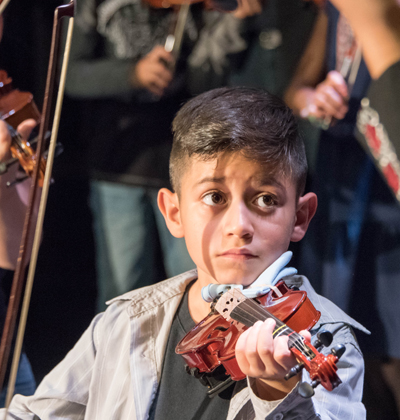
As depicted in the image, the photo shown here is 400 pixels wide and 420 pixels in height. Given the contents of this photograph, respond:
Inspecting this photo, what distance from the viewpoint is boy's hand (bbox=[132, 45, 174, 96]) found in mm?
1127

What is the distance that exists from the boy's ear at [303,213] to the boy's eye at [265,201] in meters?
0.07

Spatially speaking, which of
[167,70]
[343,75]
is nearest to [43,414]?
→ [167,70]

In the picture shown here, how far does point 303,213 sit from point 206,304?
7.9 inches

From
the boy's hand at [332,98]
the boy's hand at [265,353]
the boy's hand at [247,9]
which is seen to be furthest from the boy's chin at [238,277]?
the boy's hand at [247,9]

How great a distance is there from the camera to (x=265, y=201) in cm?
61

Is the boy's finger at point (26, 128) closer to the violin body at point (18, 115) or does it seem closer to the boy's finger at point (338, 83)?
the violin body at point (18, 115)

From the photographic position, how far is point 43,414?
0.73 meters

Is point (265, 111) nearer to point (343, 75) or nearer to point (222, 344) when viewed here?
point (222, 344)

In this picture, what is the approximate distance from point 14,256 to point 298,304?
51cm

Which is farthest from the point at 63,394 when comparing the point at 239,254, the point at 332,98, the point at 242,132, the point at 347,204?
the point at 332,98

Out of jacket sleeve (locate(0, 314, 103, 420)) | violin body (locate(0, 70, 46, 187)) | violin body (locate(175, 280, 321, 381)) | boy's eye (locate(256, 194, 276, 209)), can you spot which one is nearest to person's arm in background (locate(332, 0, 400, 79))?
boy's eye (locate(256, 194, 276, 209))

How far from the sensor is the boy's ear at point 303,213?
0.67 metres

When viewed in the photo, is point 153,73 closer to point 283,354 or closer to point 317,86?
point 317,86

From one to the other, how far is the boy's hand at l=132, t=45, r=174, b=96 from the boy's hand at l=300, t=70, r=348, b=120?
0.36 meters
